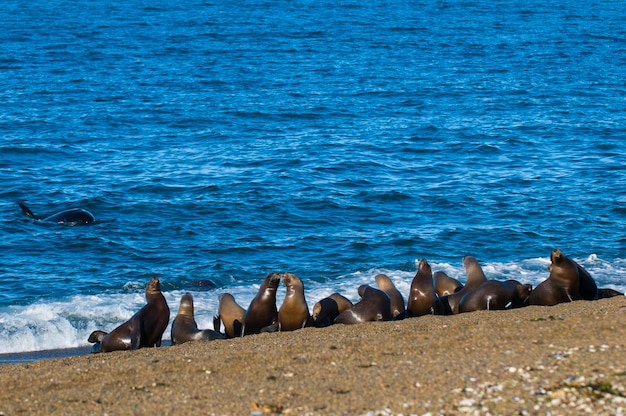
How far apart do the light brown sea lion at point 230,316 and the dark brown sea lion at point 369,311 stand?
1.34 metres

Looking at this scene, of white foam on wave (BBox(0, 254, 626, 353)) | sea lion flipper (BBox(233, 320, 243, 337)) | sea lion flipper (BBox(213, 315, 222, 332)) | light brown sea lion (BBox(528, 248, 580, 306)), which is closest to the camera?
sea lion flipper (BBox(233, 320, 243, 337))

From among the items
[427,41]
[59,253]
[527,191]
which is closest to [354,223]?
[527,191]

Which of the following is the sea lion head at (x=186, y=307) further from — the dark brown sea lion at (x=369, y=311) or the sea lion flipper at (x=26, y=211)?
the sea lion flipper at (x=26, y=211)

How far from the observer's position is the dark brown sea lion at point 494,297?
522 inches

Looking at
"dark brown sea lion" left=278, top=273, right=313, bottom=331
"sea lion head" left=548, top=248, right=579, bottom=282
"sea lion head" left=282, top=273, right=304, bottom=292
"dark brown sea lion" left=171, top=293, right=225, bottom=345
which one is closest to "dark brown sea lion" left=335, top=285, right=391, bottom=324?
"dark brown sea lion" left=278, top=273, right=313, bottom=331

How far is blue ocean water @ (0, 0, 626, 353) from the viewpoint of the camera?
18.2 m

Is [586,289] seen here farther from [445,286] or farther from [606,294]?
[445,286]

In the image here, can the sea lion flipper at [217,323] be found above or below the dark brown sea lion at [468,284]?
below

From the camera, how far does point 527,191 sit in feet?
75.9

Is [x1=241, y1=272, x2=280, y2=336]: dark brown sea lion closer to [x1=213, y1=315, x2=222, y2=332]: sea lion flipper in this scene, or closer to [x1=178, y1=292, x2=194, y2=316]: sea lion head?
[x1=178, y1=292, x2=194, y2=316]: sea lion head

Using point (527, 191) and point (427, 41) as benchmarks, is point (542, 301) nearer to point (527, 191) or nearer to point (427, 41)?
point (527, 191)

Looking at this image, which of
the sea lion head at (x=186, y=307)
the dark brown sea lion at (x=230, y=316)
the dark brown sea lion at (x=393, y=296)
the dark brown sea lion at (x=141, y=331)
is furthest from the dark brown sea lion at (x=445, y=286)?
the dark brown sea lion at (x=141, y=331)

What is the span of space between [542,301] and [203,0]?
4901 cm

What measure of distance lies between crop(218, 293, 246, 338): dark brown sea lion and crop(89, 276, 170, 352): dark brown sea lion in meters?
0.93
